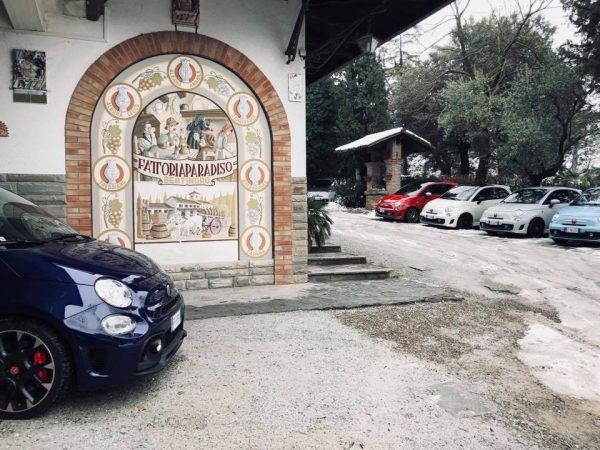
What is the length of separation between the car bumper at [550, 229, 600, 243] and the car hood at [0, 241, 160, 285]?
11653mm

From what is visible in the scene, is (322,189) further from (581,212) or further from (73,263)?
(73,263)

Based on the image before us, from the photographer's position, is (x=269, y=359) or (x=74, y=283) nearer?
(x=74, y=283)

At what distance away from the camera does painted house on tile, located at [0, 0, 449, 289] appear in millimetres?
5980

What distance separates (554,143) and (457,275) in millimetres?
11886

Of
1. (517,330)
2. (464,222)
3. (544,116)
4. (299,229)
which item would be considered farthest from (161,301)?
(544,116)

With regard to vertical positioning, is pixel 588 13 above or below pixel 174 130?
above

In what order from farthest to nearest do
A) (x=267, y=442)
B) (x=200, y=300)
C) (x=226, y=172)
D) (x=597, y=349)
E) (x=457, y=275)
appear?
(x=457, y=275) → (x=226, y=172) → (x=200, y=300) → (x=597, y=349) → (x=267, y=442)

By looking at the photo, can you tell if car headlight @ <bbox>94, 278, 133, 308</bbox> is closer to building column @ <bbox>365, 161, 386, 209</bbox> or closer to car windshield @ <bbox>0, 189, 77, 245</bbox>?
car windshield @ <bbox>0, 189, 77, 245</bbox>

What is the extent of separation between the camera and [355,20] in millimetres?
7047

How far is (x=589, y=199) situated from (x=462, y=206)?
4112mm

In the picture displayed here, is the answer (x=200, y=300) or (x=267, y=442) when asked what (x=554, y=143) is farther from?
(x=267, y=442)

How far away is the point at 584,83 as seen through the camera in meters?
17.2

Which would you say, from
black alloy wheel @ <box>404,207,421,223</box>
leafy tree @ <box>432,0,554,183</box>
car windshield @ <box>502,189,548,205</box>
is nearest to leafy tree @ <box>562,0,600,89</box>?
leafy tree @ <box>432,0,554,183</box>

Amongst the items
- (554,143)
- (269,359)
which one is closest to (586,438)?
(269,359)
